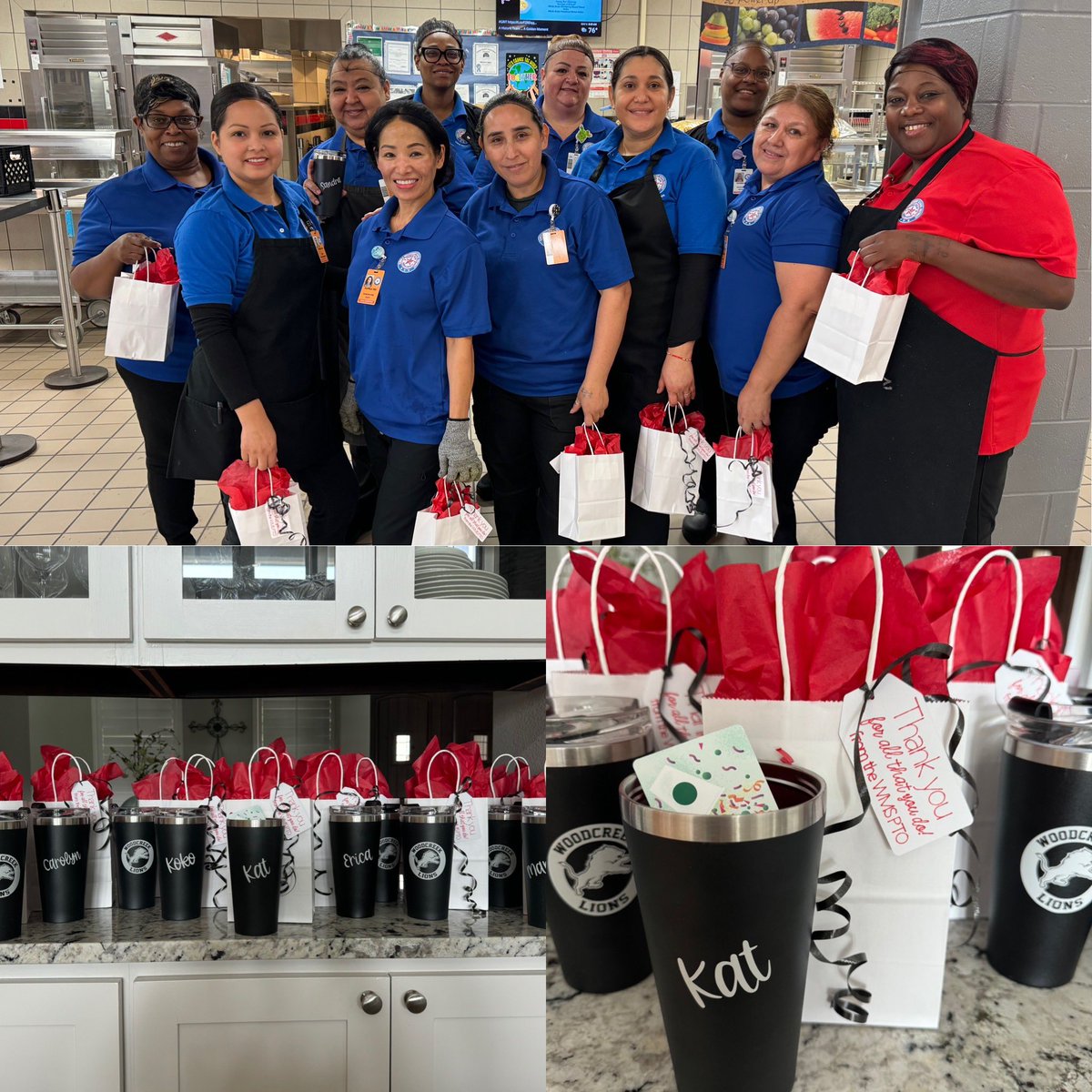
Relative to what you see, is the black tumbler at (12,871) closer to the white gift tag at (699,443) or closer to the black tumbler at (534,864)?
the black tumbler at (534,864)

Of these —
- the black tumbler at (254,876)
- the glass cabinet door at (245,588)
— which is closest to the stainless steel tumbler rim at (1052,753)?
the glass cabinet door at (245,588)

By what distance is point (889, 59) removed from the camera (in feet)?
3.96

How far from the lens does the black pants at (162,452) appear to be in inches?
57.3

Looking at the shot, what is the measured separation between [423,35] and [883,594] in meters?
1.12

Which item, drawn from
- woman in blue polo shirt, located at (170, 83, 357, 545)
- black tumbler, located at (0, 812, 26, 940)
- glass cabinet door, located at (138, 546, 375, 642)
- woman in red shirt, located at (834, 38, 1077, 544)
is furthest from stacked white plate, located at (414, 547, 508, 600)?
woman in red shirt, located at (834, 38, 1077, 544)

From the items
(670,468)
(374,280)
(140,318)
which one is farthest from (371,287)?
(670,468)

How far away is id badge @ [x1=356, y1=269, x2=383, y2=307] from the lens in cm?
134

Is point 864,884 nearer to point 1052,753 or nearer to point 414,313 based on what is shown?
point 1052,753

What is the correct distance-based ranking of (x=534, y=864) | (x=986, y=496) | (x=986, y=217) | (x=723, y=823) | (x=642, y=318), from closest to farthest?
(x=723, y=823)
(x=534, y=864)
(x=986, y=217)
(x=986, y=496)
(x=642, y=318)

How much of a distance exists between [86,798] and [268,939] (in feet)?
0.61

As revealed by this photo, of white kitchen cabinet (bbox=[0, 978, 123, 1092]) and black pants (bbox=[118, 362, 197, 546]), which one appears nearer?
Answer: white kitchen cabinet (bbox=[0, 978, 123, 1092])

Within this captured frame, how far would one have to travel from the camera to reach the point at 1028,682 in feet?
1.90

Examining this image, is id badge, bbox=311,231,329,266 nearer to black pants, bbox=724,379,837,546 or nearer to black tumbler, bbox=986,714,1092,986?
black pants, bbox=724,379,837,546

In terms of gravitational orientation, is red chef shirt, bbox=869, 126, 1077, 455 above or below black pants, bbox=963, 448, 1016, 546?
above
